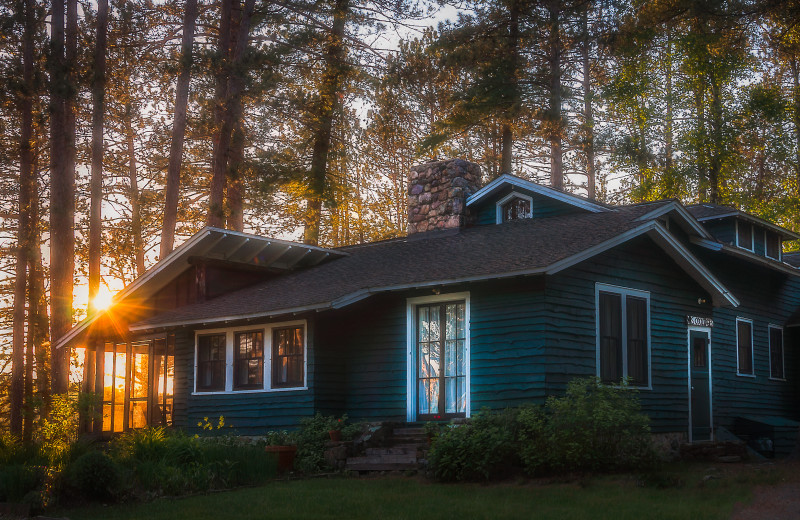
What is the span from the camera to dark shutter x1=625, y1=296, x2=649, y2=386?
17406 millimetres

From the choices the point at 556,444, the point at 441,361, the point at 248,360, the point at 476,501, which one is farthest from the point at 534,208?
the point at 476,501

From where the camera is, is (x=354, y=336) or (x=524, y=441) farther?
(x=354, y=336)

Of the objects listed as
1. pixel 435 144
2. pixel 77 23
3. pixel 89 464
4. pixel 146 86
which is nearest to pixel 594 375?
pixel 89 464

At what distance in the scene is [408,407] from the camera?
56.6 ft

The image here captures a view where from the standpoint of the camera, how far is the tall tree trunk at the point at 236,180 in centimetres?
2683

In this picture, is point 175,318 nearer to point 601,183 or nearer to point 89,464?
point 89,464

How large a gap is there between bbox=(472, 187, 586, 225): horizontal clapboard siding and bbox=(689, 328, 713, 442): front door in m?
3.68

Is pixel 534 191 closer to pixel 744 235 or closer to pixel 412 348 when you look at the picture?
pixel 412 348

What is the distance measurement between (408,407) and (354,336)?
6.52ft

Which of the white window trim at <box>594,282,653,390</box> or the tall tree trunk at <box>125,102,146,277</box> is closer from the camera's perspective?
the white window trim at <box>594,282,653,390</box>

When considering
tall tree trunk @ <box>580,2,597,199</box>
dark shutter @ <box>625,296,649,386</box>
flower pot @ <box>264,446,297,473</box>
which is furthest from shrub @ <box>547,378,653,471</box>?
tall tree trunk @ <box>580,2,597,199</box>

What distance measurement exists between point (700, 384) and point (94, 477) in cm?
1246

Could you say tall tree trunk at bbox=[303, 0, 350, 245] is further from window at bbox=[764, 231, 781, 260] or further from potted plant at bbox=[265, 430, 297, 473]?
potted plant at bbox=[265, 430, 297, 473]

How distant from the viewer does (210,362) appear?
20469mm
